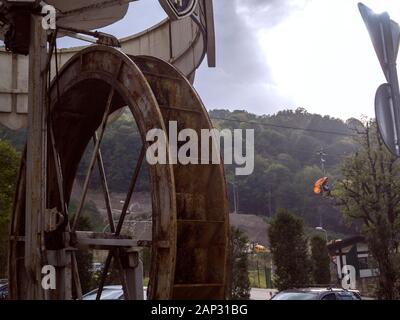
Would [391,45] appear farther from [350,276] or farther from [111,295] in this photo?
[350,276]

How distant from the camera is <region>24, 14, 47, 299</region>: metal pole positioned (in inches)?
321

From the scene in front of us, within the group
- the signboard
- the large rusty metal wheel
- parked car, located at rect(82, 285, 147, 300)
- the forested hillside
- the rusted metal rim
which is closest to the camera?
the large rusty metal wheel

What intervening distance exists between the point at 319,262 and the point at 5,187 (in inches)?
711

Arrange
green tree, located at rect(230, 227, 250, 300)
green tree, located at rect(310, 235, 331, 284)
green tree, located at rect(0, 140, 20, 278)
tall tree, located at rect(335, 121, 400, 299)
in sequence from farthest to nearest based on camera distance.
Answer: green tree, located at rect(0, 140, 20, 278), green tree, located at rect(310, 235, 331, 284), green tree, located at rect(230, 227, 250, 300), tall tree, located at rect(335, 121, 400, 299)

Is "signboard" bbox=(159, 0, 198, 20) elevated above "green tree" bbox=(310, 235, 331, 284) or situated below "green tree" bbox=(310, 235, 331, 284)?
above

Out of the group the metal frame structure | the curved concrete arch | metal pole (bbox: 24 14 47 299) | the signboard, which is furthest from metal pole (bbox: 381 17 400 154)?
the curved concrete arch

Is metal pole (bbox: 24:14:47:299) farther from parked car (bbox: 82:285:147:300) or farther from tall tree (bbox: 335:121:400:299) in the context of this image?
tall tree (bbox: 335:121:400:299)

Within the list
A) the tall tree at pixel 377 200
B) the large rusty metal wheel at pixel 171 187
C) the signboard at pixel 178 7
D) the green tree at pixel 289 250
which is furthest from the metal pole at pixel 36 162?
the green tree at pixel 289 250

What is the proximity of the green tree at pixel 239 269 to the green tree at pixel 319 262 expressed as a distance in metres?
3.64

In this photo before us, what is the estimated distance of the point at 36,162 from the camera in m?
8.48

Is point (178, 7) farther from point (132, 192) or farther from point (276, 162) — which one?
point (276, 162)

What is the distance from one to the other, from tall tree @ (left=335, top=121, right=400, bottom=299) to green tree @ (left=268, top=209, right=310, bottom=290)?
277 centimetres

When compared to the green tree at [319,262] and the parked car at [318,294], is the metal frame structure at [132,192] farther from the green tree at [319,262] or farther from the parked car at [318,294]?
the green tree at [319,262]

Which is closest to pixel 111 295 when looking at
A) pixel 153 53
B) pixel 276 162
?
pixel 153 53
